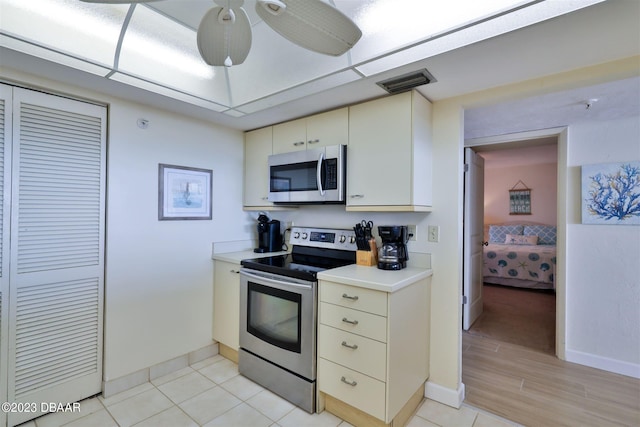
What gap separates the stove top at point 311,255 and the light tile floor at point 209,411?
2.91ft

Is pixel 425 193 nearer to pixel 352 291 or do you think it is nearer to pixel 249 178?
pixel 352 291

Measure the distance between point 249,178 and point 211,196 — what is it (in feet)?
1.37

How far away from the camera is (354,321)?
1771 mm

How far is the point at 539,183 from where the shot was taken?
246 inches

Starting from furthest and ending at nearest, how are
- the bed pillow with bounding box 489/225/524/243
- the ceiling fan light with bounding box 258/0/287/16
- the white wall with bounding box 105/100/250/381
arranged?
the bed pillow with bounding box 489/225/524/243 → the white wall with bounding box 105/100/250/381 → the ceiling fan light with bounding box 258/0/287/16

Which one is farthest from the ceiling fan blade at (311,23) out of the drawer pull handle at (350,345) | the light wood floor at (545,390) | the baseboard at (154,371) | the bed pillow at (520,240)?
the bed pillow at (520,240)

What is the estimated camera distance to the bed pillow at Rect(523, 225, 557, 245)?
5801mm

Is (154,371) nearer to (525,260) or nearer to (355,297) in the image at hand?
(355,297)

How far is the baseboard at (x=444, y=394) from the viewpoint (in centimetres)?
202

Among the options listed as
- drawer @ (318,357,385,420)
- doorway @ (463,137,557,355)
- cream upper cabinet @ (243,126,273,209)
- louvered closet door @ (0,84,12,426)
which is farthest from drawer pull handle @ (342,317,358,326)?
doorway @ (463,137,557,355)

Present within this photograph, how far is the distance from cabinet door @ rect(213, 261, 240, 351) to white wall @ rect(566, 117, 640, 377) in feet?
9.87

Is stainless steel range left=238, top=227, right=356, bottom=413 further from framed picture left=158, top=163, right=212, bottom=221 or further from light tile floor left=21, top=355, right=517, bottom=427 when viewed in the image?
framed picture left=158, top=163, right=212, bottom=221

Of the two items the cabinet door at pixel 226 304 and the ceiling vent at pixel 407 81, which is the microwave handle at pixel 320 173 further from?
the cabinet door at pixel 226 304

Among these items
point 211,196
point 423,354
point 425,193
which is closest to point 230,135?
point 211,196
